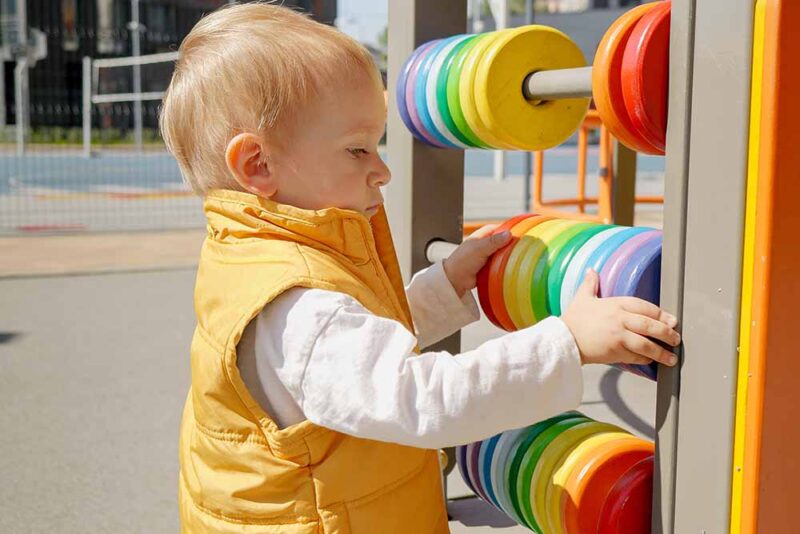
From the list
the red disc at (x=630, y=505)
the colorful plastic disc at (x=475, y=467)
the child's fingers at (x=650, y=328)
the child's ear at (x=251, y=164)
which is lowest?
the colorful plastic disc at (x=475, y=467)

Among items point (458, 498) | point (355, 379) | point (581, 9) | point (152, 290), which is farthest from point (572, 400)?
point (581, 9)

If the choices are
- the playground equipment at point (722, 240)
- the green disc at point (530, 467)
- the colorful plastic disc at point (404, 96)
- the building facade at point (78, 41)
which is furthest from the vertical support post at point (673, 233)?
the building facade at point (78, 41)

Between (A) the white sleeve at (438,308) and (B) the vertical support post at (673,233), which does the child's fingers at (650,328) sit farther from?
(A) the white sleeve at (438,308)

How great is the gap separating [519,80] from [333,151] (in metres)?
0.47

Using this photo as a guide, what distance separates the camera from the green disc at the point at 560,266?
53.9 inches

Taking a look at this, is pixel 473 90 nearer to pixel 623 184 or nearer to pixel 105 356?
pixel 623 184

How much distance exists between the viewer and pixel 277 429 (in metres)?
1.22

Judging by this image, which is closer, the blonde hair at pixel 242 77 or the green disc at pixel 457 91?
the blonde hair at pixel 242 77

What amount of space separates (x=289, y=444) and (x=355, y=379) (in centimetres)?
15

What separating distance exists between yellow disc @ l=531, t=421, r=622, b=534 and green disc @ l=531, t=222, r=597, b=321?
0.18 metres

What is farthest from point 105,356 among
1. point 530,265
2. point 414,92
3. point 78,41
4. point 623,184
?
point 78,41

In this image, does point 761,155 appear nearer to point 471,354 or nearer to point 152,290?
point 471,354

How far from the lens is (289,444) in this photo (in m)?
1.22

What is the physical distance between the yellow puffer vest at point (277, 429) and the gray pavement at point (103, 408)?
0.90 m
